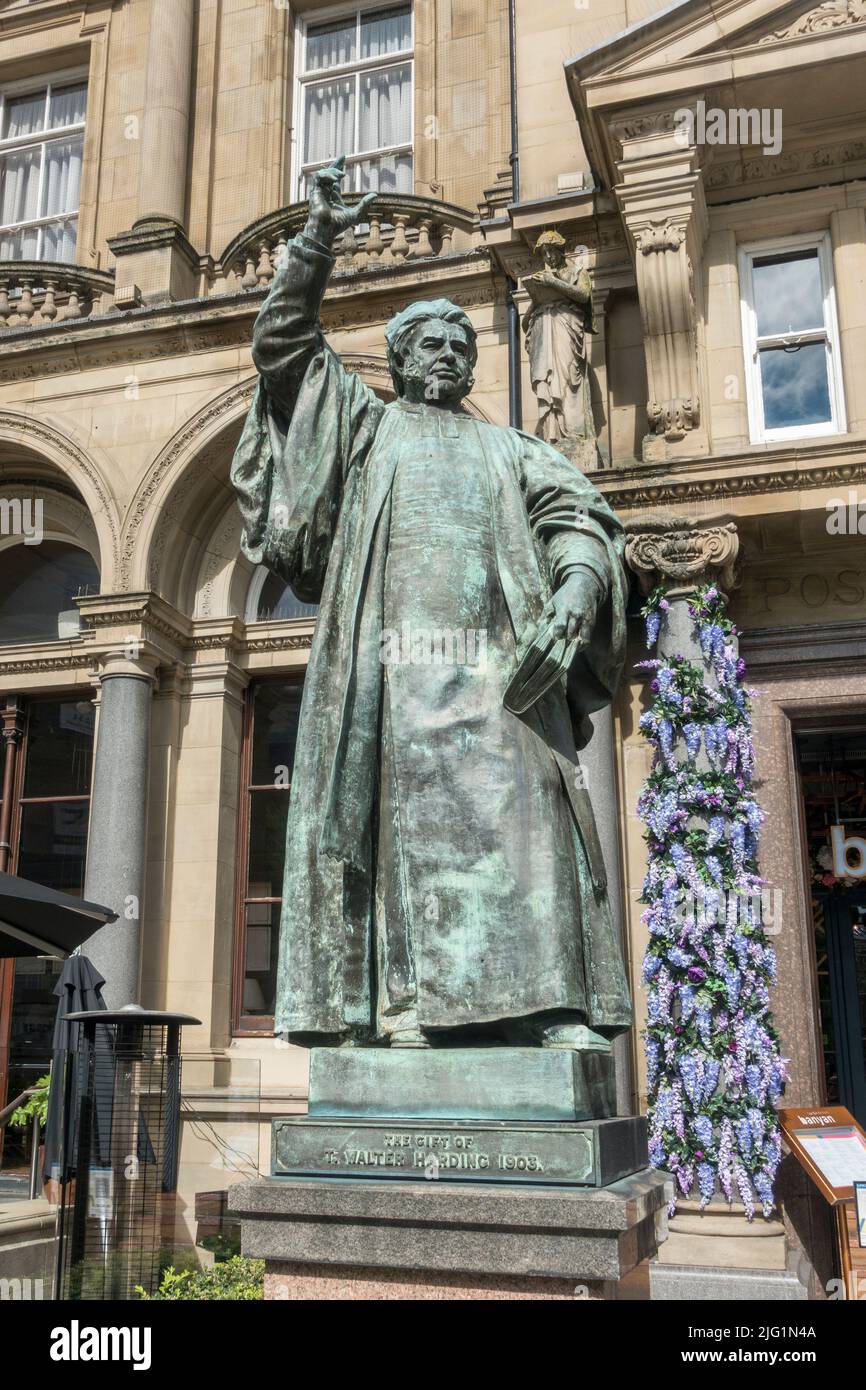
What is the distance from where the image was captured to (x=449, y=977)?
134 inches

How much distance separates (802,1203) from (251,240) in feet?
35.5

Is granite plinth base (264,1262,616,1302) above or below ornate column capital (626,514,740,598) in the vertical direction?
below

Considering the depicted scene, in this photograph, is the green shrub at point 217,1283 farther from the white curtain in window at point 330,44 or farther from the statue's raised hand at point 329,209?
the white curtain in window at point 330,44

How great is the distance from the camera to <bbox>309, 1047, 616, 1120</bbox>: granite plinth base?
314 cm

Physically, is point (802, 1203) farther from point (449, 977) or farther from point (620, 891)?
point (449, 977)

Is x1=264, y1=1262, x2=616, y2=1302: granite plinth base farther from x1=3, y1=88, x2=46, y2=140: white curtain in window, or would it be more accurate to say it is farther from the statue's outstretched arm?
x1=3, y1=88, x2=46, y2=140: white curtain in window

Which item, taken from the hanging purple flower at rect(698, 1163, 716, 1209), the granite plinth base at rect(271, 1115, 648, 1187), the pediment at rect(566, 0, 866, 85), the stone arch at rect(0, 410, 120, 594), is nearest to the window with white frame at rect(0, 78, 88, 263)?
the stone arch at rect(0, 410, 120, 594)

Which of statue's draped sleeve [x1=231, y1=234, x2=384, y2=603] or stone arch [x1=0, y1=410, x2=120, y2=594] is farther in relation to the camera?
stone arch [x1=0, y1=410, x2=120, y2=594]

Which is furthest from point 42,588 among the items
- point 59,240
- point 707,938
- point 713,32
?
point 713,32

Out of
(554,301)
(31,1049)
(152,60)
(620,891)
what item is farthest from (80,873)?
(152,60)

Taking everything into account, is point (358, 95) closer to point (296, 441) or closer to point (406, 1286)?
point (296, 441)

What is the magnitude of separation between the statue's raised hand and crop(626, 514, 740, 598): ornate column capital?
22.1 ft

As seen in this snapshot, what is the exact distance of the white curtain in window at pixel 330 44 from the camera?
50.6 ft

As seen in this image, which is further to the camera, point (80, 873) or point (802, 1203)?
point (80, 873)
